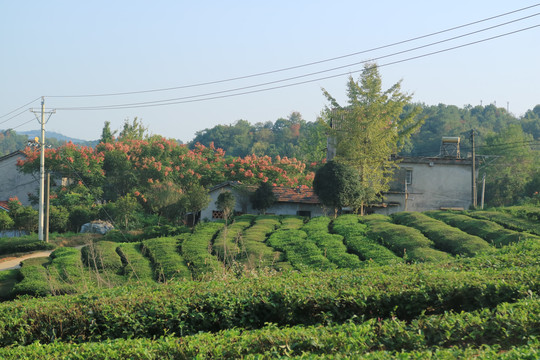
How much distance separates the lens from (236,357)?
6328mm

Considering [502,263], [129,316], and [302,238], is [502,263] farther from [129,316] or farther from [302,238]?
[302,238]

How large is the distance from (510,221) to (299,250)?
8205mm

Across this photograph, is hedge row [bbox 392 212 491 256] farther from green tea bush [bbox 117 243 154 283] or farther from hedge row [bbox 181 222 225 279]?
green tea bush [bbox 117 243 154 283]

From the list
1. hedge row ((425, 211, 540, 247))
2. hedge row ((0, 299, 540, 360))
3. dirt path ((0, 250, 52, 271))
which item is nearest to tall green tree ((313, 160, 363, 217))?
hedge row ((425, 211, 540, 247))

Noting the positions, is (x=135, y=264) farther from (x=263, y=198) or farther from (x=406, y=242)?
(x=263, y=198)

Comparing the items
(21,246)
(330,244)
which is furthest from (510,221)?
(21,246)

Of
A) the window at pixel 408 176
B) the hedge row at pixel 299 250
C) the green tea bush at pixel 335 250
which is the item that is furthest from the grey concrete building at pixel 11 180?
the green tea bush at pixel 335 250

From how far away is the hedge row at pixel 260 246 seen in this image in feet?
54.3

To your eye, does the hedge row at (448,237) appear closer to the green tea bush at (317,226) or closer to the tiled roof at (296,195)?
the green tea bush at (317,226)

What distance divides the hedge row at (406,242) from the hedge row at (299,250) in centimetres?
244

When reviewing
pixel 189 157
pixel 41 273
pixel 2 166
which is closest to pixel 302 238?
pixel 41 273

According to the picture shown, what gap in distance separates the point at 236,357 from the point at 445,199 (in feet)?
98.4

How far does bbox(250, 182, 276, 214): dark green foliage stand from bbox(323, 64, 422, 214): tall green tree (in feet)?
13.3

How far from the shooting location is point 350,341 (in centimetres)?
636
